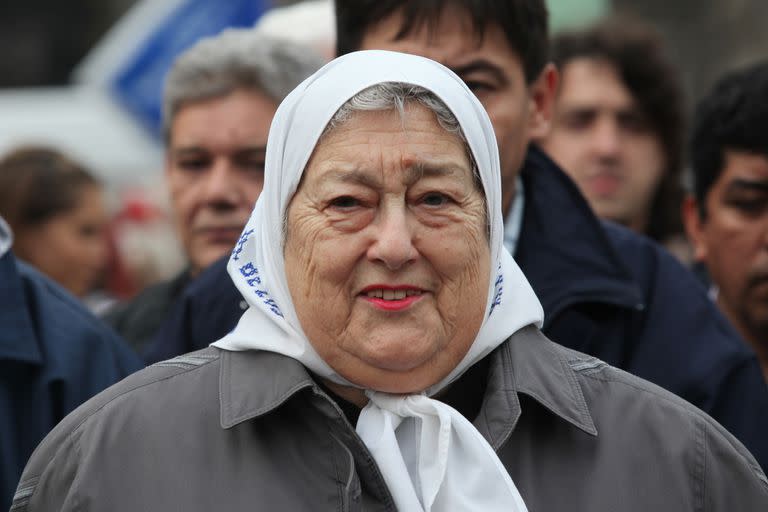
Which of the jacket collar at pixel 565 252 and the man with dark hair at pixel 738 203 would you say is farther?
the man with dark hair at pixel 738 203

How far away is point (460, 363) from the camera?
302cm

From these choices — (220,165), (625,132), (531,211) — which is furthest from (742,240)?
(220,165)

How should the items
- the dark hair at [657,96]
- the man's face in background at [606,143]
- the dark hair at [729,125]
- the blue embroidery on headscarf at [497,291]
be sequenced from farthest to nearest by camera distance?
the dark hair at [657,96]
the man's face in background at [606,143]
the dark hair at [729,125]
the blue embroidery on headscarf at [497,291]

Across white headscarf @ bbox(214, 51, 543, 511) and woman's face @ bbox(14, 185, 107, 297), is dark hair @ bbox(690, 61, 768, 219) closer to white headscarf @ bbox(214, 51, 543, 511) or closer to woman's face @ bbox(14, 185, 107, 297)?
white headscarf @ bbox(214, 51, 543, 511)

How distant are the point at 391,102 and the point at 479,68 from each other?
3.83ft

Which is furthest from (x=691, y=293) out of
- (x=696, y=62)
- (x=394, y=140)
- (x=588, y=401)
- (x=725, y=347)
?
(x=696, y=62)

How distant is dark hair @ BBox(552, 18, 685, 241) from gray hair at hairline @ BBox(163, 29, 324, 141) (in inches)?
61.5

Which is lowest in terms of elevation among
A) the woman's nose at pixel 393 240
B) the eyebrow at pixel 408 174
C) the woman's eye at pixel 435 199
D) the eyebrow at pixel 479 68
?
the woman's nose at pixel 393 240

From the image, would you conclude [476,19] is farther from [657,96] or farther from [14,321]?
[657,96]

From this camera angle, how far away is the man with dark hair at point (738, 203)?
4664mm

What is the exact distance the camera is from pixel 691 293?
3.94 m

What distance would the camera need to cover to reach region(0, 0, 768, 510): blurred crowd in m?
3.80

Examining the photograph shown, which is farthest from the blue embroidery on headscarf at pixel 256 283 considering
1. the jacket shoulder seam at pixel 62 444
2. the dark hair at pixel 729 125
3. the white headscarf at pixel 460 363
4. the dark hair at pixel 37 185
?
the dark hair at pixel 37 185

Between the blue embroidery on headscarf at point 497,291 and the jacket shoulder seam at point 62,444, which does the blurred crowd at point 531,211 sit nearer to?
the jacket shoulder seam at point 62,444
